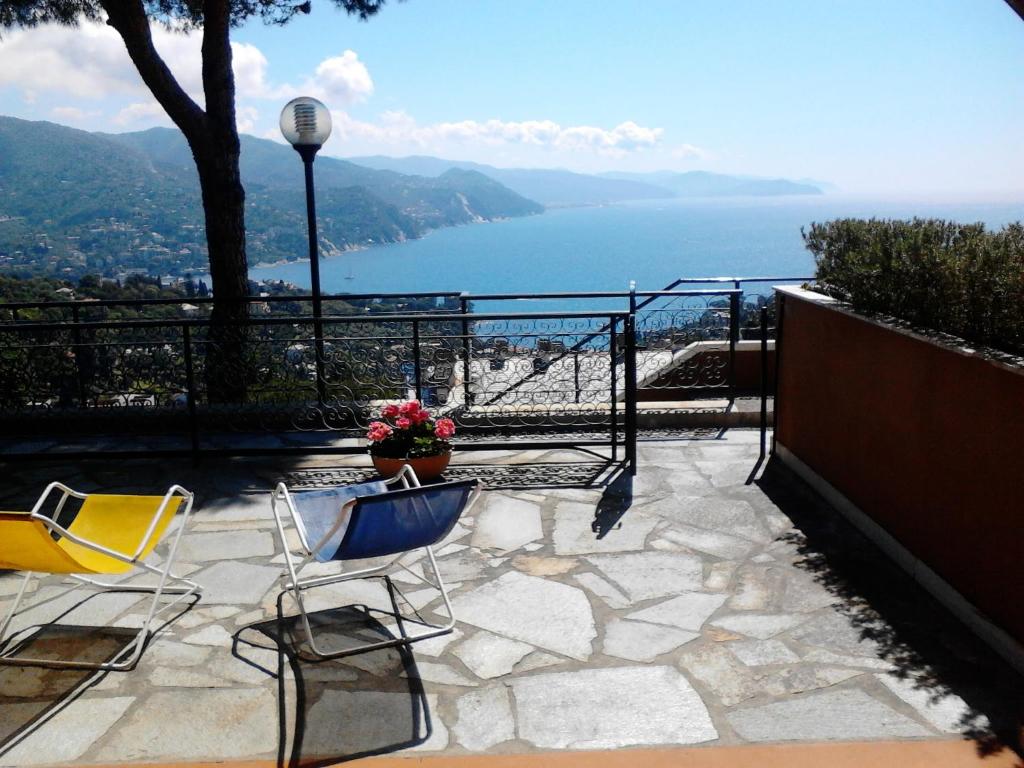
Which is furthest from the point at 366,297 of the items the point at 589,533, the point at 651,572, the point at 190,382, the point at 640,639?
the point at 640,639

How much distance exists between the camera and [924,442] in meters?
3.71

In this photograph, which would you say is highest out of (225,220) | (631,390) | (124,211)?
(124,211)

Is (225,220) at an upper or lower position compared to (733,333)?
upper

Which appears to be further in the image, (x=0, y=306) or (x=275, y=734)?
(x=0, y=306)

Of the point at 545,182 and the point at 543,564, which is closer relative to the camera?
the point at 543,564

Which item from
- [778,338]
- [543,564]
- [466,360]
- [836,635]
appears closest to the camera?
[836,635]

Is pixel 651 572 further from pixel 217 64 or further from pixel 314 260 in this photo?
pixel 217 64

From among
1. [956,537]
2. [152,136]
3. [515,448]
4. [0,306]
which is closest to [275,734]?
[956,537]

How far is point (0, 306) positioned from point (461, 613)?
6568mm

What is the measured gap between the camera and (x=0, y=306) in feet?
26.4

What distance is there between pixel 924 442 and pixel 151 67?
23.6 ft

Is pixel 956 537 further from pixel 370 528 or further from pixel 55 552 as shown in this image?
pixel 55 552

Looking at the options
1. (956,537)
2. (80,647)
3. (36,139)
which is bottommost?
(80,647)

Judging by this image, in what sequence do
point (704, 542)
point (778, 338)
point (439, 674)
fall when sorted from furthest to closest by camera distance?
point (778, 338), point (704, 542), point (439, 674)
